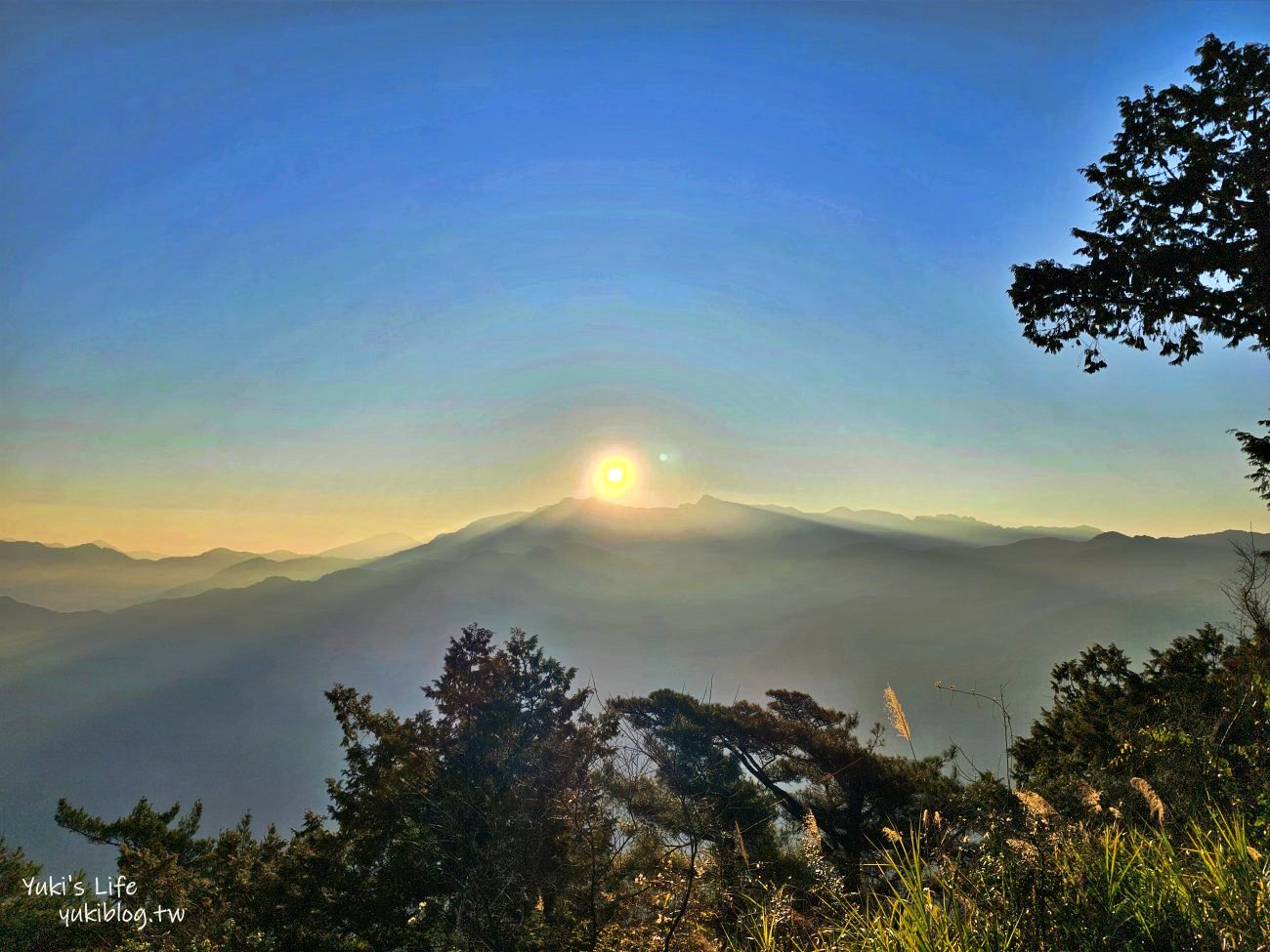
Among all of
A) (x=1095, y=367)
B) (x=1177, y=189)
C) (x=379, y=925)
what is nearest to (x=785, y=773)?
(x=379, y=925)

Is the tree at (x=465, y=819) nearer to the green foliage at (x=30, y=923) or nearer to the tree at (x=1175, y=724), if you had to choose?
the tree at (x=1175, y=724)

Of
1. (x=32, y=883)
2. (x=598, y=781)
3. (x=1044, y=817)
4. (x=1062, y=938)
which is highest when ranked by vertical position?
(x=1044, y=817)

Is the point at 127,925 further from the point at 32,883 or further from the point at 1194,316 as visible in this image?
the point at 1194,316

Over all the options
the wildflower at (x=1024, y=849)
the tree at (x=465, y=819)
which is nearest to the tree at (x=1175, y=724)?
the wildflower at (x=1024, y=849)

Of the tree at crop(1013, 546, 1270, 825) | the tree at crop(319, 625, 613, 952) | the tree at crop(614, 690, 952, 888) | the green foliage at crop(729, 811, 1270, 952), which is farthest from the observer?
the tree at crop(614, 690, 952, 888)

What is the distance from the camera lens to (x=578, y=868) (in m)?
15.5

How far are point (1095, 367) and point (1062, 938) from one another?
10428 millimetres

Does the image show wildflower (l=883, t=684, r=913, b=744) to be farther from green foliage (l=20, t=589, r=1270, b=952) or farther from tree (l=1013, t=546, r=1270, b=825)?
tree (l=1013, t=546, r=1270, b=825)

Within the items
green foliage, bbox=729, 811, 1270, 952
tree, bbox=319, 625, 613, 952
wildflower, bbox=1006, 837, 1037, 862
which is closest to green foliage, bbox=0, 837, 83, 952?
tree, bbox=319, 625, 613, 952

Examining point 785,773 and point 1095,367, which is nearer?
point 1095,367

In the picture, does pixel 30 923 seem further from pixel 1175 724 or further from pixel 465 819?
pixel 1175 724

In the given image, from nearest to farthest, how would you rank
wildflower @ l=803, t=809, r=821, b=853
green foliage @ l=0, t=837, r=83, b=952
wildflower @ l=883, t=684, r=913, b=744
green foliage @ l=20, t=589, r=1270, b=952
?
green foliage @ l=20, t=589, r=1270, b=952, wildflower @ l=803, t=809, r=821, b=853, wildflower @ l=883, t=684, r=913, b=744, green foliage @ l=0, t=837, r=83, b=952

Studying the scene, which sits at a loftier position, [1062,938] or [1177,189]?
[1177,189]

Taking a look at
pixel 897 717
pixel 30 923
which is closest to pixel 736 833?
pixel 897 717
